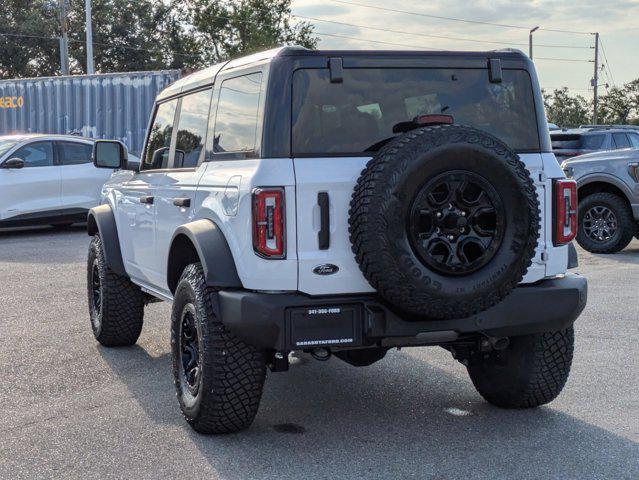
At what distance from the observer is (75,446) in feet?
15.1

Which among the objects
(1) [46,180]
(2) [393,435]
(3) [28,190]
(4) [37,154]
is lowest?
(2) [393,435]

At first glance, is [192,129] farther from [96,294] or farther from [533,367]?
[533,367]

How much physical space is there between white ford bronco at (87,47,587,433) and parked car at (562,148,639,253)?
7784mm

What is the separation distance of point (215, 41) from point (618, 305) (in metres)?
52.8

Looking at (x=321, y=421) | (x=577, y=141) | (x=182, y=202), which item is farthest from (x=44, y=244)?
(x=577, y=141)

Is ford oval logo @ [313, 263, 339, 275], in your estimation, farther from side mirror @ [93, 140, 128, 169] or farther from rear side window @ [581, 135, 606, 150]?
rear side window @ [581, 135, 606, 150]

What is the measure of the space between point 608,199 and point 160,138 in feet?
25.6

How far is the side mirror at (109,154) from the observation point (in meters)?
6.51

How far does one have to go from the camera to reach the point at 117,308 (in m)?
6.78

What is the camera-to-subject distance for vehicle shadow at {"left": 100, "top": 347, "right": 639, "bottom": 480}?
13.9 feet

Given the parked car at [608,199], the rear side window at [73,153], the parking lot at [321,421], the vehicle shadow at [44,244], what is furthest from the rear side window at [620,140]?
the parking lot at [321,421]

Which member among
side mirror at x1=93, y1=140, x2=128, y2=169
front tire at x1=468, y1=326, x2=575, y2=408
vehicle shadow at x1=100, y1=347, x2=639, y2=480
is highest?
side mirror at x1=93, y1=140, x2=128, y2=169

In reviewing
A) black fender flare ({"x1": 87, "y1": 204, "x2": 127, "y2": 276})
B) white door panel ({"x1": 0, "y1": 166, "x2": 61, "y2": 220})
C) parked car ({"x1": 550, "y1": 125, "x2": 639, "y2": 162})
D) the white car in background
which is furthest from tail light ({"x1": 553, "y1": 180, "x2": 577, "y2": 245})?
parked car ({"x1": 550, "y1": 125, "x2": 639, "y2": 162})

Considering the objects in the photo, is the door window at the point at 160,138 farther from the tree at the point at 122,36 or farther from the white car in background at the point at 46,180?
the tree at the point at 122,36
